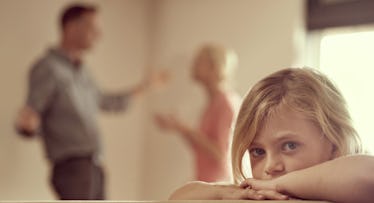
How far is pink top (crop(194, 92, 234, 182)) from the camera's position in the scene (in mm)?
2619

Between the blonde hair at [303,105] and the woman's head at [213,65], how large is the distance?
1872 mm

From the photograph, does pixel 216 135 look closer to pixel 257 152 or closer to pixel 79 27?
pixel 79 27

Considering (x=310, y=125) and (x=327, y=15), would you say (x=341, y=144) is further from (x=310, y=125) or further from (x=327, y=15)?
(x=327, y=15)

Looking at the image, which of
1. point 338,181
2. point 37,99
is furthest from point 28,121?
point 338,181

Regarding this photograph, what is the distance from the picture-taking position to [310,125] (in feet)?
2.74

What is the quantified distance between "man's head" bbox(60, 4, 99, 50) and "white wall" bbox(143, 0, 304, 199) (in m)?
0.84

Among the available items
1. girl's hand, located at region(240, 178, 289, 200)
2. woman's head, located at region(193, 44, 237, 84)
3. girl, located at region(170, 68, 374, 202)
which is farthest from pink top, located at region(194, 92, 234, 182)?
girl's hand, located at region(240, 178, 289, 200)

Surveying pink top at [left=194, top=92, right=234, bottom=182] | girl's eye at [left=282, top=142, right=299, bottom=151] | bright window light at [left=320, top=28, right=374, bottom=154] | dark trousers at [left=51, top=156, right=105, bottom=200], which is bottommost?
dark trousers at [left=51, top=156, right=105, bottom=200]

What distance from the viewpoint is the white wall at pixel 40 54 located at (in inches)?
131

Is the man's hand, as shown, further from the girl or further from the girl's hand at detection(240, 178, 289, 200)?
the girl's hand at detection(240, 178, 289, 200)

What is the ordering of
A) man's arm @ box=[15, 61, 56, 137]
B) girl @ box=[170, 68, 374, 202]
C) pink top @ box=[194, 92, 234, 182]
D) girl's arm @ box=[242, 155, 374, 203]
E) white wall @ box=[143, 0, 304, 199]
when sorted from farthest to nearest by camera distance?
white wall @ box=[143, 0, 304, 199] < man's arm @ box=[15, 61, 56, 137] < pink top @ box=[194, 92, 234, 182] < girl @ box=[170, 68, 374, 202] < girl's arm @ box=[242, 155, 374, 203]

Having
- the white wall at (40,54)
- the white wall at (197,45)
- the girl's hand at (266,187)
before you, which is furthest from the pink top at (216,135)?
the girl's hand at (266,187)

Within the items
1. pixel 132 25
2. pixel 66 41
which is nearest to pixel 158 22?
pixel 132 25

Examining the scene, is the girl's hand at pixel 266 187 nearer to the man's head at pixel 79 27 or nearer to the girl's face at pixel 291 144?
the girl's face at pixel 291 144
